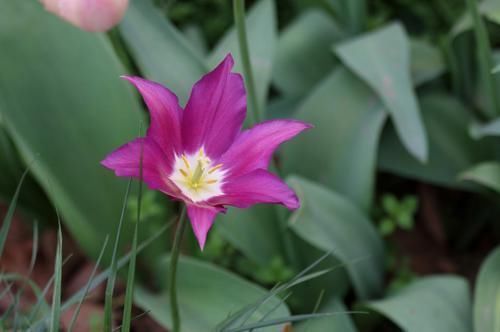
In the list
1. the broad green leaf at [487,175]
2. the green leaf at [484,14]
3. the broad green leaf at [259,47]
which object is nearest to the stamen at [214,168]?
the broad green leaf at [259,47]

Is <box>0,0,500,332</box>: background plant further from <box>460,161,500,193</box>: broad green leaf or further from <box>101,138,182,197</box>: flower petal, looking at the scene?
<box>101,138,182,197</box>: flower petal

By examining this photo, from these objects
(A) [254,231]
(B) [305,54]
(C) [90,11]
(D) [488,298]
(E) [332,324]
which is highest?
(C) [90,11]

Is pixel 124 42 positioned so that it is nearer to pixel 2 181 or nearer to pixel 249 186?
pixel 2 181

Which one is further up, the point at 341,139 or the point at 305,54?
the point at 305,54

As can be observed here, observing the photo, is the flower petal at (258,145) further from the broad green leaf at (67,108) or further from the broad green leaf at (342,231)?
the broad green leaf at (67,108)

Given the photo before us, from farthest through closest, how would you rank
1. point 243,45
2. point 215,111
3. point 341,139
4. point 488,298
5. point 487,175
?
1. point 341,139
2. point 487,175
3. point 488,298
4. point 243,45
5. point 215,111

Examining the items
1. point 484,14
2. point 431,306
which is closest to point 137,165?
point 431,306

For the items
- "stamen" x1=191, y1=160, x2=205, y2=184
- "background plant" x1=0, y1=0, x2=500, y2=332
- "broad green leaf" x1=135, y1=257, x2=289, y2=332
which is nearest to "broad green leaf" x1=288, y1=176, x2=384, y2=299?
"background plant" x1=0, y1=0, x2=500, y2=332

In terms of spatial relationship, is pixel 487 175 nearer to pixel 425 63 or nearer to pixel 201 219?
pixel 425 63
